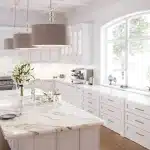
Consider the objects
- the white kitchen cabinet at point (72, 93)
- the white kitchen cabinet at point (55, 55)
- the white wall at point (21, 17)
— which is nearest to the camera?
the white kitchen cabinet at point (72, 93)

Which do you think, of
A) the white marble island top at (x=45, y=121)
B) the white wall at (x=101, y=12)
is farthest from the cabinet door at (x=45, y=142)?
the white wall at (x=101, y=12)

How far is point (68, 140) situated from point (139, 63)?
3.39 m

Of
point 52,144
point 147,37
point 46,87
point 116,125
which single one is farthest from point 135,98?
point 46,87

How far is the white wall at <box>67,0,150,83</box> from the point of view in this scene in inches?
198

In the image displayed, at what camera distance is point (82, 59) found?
6.55m

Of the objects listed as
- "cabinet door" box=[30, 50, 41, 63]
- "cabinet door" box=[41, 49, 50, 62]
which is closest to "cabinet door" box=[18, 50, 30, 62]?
"cabinet door" box=[30, 50, 41, 63]

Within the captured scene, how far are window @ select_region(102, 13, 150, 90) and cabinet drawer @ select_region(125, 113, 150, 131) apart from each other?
112cm

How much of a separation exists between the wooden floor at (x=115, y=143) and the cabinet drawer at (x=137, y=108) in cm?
61

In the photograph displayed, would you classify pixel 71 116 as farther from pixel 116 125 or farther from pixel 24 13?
pixel 24 13

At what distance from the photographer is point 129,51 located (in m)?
5.66

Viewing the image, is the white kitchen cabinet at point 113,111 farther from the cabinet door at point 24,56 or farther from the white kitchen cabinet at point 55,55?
the cabinet door at point 24,56

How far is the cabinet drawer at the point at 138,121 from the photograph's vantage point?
3896mm

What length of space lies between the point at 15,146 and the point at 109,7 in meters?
4.42

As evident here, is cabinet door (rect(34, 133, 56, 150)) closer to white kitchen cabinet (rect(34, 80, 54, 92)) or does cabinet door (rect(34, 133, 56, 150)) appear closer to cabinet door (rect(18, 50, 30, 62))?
white kitchen cabinet (rect(34, 80, 54, 92))
